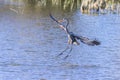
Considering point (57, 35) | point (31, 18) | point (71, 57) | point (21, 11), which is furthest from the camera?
point (21, 11)

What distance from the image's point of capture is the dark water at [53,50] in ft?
50.7

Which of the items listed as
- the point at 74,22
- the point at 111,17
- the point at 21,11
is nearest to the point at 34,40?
the point at 74,22

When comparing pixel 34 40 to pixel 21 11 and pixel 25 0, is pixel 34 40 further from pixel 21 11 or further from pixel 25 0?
pixel 25 0

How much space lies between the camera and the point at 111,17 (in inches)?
1123

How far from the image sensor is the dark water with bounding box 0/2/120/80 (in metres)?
15.5

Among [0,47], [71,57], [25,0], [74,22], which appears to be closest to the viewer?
[71,57]

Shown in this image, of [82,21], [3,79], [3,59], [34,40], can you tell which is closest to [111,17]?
[82,21]

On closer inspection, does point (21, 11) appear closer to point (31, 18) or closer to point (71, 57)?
point (31, 18)

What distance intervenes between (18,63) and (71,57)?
2.12 meters

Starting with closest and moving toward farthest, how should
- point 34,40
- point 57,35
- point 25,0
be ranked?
point 34,40 → point 57,35 → point 25,0

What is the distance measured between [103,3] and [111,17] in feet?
10.6

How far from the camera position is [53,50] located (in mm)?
19297

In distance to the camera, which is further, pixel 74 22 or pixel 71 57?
pixel 74 22

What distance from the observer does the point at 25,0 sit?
39.9 metres
